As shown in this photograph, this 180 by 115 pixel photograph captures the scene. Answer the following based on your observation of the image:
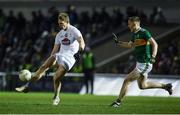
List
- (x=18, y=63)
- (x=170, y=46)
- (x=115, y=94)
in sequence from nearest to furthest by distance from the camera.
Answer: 1. (x=115, y=94)
2. (x=170, y=46)
3. (x=18, y=63)

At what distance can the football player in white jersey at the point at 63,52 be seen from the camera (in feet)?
69.1

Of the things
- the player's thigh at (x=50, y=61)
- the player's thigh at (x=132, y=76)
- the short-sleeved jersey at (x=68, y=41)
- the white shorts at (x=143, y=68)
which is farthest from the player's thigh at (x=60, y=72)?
the white shorts at (x=143, y=68)

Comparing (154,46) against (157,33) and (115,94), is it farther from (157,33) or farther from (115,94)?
(157,33)

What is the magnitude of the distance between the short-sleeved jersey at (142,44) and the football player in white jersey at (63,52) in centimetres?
147

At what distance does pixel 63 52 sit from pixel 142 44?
2.19m

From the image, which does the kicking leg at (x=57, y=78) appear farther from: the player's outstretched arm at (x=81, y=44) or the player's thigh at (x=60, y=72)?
the player's outstretched arm at (x=81, y=44)

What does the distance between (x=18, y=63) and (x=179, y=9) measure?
10550 millimetres

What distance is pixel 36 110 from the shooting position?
1836 centimetres

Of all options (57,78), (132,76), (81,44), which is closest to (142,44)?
(132,76)

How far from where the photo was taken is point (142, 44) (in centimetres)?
2083

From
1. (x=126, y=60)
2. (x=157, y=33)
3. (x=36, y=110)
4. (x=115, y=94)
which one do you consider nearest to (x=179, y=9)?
(x=157, y=33)

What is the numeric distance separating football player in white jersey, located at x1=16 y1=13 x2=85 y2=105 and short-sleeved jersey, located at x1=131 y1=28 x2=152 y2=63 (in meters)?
1.47

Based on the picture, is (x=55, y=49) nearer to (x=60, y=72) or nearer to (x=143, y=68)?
(x=60, y=72)

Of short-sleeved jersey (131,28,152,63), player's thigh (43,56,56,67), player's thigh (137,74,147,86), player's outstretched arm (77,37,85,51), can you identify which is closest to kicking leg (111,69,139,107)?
player's thigh (137,74,147,86)
